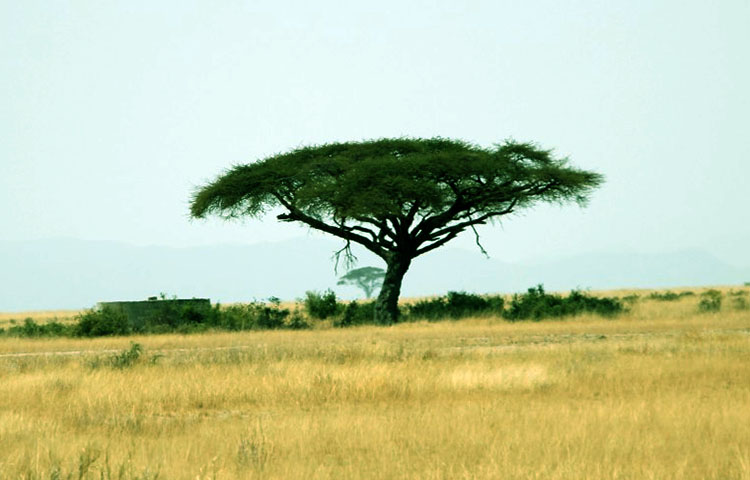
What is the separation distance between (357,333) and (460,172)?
10.5 m

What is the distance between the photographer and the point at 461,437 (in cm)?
1039

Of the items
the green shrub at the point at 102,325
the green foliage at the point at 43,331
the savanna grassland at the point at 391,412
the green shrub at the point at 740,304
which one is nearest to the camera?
the savanna grassland at the point at 391,412

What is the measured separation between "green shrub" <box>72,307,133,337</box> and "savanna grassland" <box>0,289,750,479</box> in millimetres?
11590

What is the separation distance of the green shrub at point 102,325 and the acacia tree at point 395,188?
873cm

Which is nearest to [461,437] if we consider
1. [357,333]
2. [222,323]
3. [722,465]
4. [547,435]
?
[547,435]

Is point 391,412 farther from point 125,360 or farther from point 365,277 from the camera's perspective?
point 365,277

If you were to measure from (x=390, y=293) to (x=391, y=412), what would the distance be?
27824 mm

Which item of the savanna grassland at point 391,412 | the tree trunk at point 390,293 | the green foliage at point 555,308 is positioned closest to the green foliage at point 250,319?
the tree trunk at point 390,293

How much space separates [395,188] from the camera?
3844 centimetres

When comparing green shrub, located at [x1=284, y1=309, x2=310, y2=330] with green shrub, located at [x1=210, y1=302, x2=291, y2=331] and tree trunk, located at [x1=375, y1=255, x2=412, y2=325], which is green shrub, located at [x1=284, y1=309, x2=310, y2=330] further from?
tree trunk, located at [x1=375, y1=255, x2=412, y2=325]

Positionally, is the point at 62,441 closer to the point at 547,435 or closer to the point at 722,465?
the point at 547,435

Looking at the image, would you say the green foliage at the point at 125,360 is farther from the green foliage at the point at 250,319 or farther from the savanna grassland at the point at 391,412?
the green foliage at the point at 250,319

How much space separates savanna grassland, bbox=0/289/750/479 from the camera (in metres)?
8.95

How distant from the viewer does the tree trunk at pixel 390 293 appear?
133 ft
